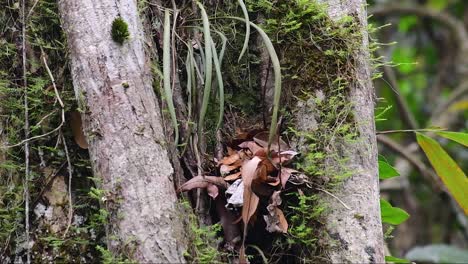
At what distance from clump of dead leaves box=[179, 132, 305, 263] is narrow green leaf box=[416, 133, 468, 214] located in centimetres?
61

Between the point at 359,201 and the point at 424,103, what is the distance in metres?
3.85

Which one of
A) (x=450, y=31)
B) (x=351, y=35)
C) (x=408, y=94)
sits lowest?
(x=408, y=94)

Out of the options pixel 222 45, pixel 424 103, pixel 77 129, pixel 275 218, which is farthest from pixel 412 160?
pixel 77 129

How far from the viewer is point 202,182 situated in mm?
1497

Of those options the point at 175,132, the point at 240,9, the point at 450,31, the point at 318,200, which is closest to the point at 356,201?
the point at 318,200

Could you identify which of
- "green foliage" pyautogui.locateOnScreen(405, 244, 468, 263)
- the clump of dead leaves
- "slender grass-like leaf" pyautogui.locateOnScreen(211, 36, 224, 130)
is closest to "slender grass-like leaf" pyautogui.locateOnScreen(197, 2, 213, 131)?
"slender grass-like leaf" pyautogui.locateOnScreen(211, 36, 224, 130)

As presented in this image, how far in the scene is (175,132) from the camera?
1534 mm

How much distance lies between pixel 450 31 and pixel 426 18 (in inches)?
10.4

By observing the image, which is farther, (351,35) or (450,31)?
(450,31)

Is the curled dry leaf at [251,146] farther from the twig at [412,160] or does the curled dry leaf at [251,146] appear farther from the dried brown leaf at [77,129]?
the twig at [412,160]

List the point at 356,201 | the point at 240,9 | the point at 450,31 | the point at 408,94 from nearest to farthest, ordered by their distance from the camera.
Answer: the point at 356,201 → the point at 240,9 → the point at 450,31 → the point at 408,94

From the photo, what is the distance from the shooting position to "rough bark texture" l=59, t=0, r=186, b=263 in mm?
1310

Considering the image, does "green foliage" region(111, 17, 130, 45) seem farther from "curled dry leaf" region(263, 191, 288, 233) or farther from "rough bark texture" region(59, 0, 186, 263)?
"curled dry leaf" region(263, 191, 288, 233)

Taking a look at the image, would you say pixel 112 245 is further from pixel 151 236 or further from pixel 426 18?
pixel 426 18
